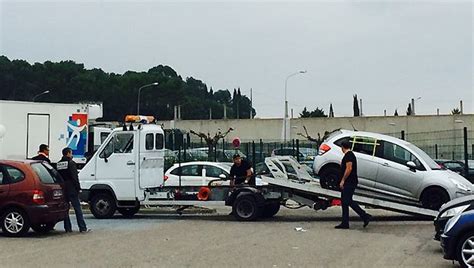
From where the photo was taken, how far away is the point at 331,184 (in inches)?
693

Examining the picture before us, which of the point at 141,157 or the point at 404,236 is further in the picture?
the point at 141,157

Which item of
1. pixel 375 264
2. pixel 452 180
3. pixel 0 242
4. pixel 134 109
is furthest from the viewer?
pixel 134 109

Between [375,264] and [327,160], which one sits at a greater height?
[327,160]

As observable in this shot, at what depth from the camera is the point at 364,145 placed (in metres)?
17.6

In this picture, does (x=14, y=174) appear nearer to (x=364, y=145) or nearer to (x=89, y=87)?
(x=364, y=145)

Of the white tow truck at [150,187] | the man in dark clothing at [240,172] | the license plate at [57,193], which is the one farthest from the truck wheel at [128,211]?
the license plate at [57,193]

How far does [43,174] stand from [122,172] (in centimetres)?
364

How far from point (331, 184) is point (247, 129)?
5101cm

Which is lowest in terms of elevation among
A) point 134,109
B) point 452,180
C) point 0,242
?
point 0,242

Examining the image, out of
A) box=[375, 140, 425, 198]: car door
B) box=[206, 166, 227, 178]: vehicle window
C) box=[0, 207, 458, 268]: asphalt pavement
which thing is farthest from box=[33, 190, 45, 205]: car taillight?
box=[206, 166, 227, 178]: vehicle window

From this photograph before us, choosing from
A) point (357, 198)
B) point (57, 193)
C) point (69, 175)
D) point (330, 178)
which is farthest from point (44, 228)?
point (357, 198)

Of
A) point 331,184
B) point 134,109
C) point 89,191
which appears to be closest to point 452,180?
point 331,184

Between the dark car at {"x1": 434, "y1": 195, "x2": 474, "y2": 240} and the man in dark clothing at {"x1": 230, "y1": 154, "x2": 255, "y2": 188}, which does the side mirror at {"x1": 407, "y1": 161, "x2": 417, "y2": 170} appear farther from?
the dark car at {"x1": 434, "y1": 195, "x2": 474, "y2": 240}

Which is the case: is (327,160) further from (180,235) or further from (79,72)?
(79,72)
